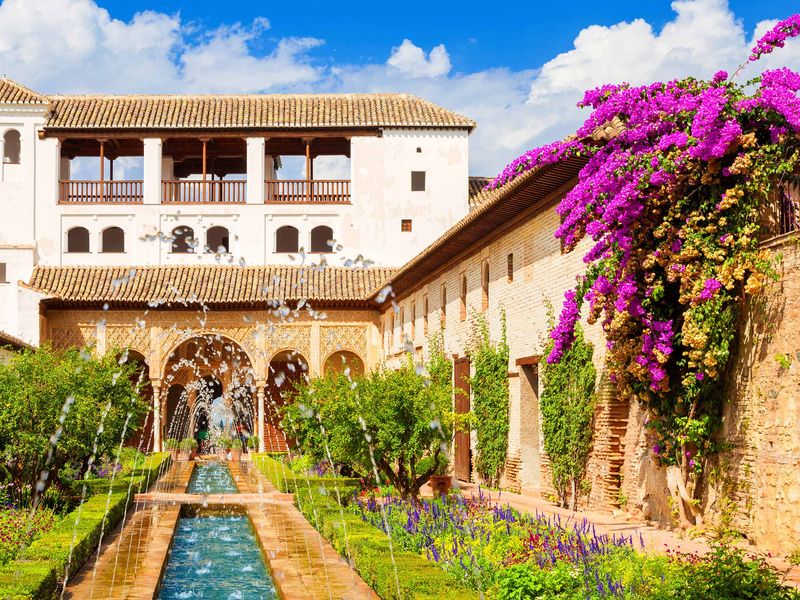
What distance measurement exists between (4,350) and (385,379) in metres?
14.2

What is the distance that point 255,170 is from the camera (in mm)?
33594

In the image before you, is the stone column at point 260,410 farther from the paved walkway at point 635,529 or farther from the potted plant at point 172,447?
the paved walkway at point 635,529

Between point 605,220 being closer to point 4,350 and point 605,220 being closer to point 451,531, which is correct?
point 451,531

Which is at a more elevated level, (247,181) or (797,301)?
(247,181)

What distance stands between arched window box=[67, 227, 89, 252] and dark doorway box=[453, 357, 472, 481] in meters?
17.5

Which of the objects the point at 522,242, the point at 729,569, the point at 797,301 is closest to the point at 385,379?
the point at 522,242

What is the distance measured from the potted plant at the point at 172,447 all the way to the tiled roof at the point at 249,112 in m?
9.59

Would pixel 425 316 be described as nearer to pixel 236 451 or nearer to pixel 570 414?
pixel 236 451

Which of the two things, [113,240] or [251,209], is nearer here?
[251,209]

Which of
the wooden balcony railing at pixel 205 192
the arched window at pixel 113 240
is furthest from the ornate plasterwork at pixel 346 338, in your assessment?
the arched window at pixel 113 240

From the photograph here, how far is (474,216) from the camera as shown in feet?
60.8

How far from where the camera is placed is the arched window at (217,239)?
34438 mm

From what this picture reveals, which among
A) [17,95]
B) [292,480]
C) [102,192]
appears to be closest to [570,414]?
[292,480]

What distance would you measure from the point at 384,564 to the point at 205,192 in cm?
2669
